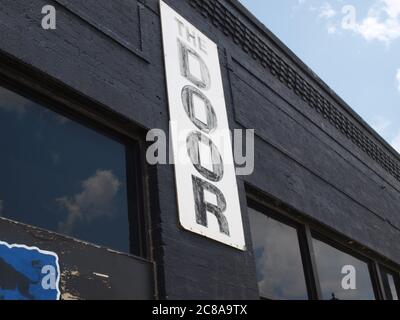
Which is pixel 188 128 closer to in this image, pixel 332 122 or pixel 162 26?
pixel 162 26

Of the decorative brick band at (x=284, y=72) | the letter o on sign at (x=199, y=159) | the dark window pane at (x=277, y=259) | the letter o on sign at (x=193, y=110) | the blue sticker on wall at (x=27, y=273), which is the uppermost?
the decorative brick band at (x=284, y=72)

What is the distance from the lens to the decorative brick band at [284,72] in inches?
311

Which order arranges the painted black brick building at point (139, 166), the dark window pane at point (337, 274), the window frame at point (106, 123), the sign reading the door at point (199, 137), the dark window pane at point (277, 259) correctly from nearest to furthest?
the painted black brick building at point (139, 166) < the window frame at point (106, 123) < the sign reading the door at point (199, 137) < the dark window pane at point (277, 259) < the dark window pane at point (337, 274)

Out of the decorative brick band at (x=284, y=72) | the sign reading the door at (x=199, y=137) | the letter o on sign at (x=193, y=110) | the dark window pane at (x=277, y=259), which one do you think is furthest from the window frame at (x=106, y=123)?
the decorative brick band at (x=284, y=72)

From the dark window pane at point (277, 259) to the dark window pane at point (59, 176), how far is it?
7.50 ft

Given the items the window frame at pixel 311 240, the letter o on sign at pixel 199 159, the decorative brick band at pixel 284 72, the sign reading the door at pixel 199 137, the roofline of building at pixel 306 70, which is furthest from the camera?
the roofline of building at pixel 306 70

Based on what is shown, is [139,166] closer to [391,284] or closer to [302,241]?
[302,241]

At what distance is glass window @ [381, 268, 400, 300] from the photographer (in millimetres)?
9883

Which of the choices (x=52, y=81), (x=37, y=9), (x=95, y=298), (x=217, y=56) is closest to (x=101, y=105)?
(x=52, y=81)

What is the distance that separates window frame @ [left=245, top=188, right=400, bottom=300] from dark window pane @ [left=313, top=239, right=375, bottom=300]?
0.35ft

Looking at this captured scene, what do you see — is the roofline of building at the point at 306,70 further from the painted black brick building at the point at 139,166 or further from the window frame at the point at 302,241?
the window frame at the point at 302,241

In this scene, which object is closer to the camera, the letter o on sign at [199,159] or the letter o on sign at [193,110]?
the letter o on sign at [199,159]

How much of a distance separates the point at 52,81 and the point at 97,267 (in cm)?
167

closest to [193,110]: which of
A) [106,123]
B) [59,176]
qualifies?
[106,123]
